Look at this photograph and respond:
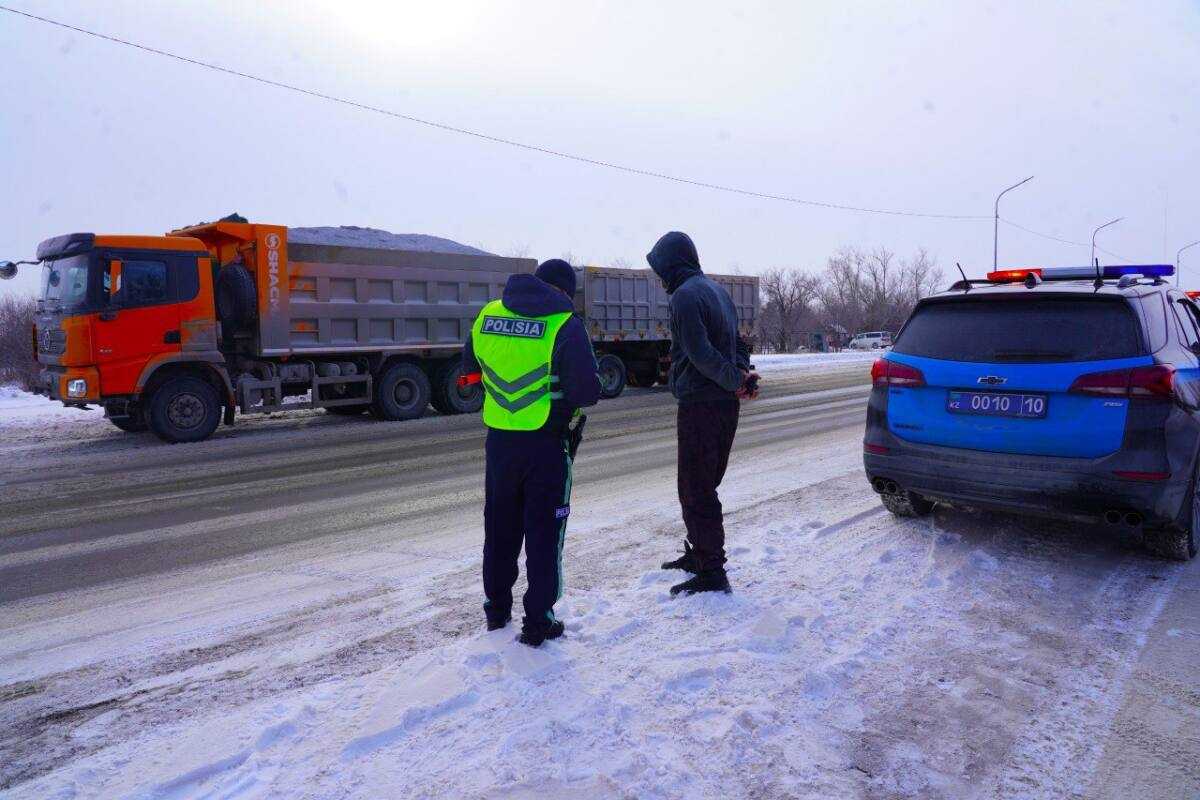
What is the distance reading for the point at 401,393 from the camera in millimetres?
14656

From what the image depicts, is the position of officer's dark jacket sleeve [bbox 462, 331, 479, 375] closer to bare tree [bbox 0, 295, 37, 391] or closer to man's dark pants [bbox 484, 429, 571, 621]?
man's dark pants [bbox 484, 429, 571, 621]

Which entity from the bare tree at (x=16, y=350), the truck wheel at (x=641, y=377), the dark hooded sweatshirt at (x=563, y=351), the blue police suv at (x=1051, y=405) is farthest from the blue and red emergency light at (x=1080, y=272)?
the bare tree at (x=16, y=350)

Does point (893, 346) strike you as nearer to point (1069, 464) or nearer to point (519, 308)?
point (1069, 464)

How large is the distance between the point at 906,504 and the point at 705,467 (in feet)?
7.64

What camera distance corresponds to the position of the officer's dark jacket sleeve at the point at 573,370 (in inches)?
143

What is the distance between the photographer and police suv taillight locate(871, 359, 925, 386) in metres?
5.28

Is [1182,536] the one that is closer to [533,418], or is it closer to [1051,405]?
[1051,405]

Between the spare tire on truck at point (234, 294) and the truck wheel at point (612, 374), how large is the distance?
787 cm

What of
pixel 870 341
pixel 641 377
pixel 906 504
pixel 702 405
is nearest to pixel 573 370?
pixel 702 405

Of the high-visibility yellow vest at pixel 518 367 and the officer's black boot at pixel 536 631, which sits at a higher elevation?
the high-visibility yellow vest at pixel 518 367

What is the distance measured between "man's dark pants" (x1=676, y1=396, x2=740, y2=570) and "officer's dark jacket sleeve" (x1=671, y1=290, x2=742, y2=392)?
0.59ft

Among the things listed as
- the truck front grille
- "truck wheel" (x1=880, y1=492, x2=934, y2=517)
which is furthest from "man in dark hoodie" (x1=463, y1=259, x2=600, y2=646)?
the truck front grille

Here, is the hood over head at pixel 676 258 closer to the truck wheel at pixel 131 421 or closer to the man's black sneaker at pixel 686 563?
the man's black sneaker at pixel 686 563

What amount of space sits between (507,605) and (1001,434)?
10.0 ft
